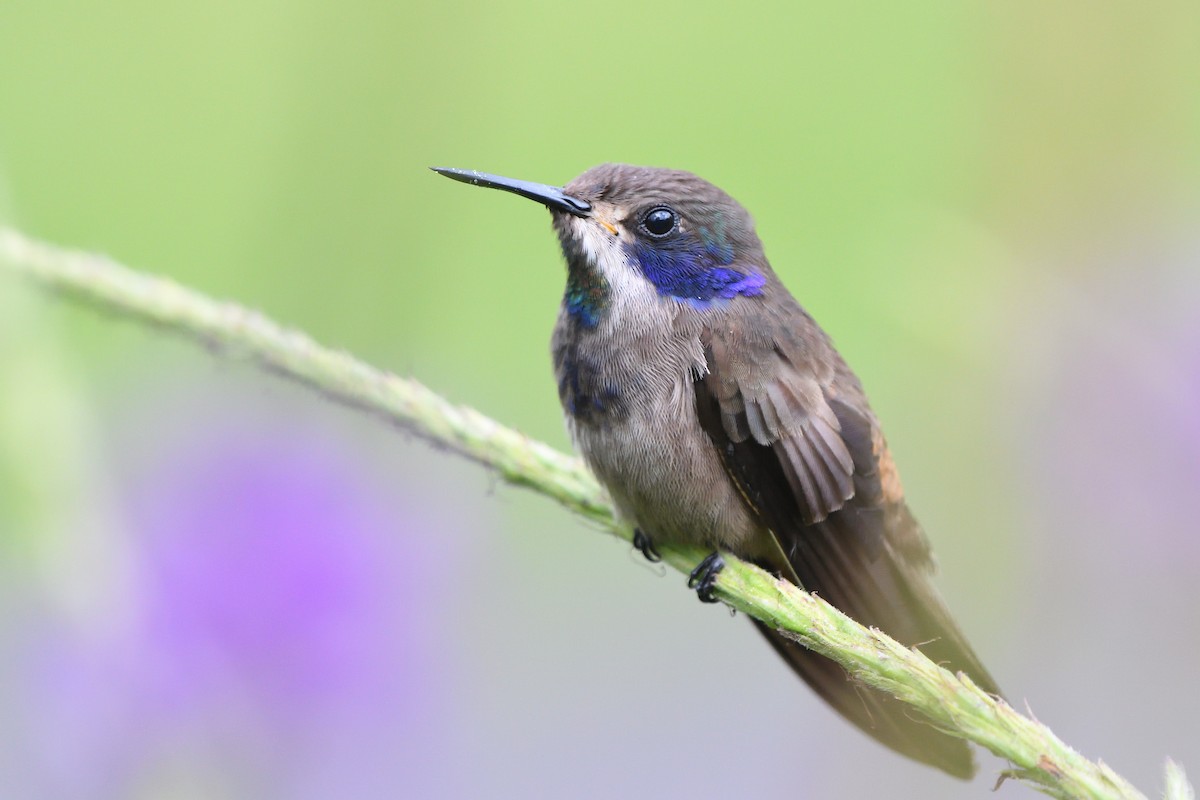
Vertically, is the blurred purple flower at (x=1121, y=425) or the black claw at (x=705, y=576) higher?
the blurred purple flower at (x=1121, y=425)

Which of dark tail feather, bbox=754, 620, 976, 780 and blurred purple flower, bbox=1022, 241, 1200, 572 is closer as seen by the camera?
dark tail feather, bbox=754, 620, 976, 780

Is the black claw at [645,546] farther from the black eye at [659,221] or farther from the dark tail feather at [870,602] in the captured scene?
the black eye at [659,221]

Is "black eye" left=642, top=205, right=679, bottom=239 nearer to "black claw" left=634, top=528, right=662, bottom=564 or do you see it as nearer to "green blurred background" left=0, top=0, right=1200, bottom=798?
"green blurred background" left=0, top=0, right=1200, bottom=798

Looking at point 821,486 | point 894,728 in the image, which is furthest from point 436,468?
point 894,728

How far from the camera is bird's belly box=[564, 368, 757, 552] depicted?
3186mm

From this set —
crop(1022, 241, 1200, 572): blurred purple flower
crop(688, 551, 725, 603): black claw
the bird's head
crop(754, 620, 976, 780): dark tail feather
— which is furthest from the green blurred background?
crop(688, 551, 725, 603): black claw

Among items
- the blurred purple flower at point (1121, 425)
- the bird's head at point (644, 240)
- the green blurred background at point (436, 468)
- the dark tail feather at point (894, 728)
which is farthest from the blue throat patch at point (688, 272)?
the dark tail feather at point (894, 728)

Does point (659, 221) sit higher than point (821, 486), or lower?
higher

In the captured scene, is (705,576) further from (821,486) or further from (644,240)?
(644,240)

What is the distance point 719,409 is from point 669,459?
18 centimetres

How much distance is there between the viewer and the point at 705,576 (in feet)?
10.2

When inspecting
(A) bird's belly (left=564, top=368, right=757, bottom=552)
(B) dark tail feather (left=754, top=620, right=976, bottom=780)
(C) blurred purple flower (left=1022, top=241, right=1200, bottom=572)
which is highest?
(C) blurred purple flower (left=1022, top=241, right=1200, bottom=572)

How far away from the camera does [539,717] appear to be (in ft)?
18.5

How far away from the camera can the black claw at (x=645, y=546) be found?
11.4ft
